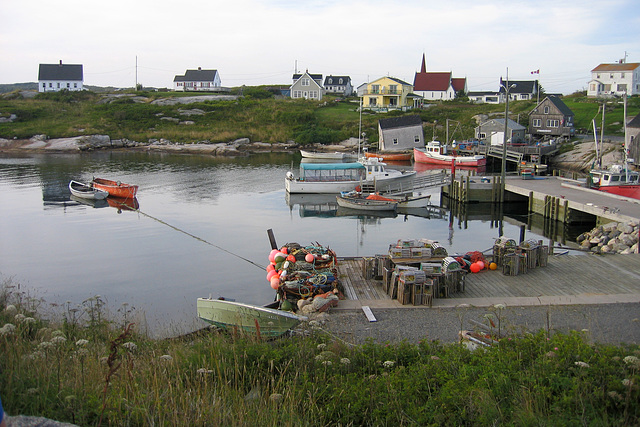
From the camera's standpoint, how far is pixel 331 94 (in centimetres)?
10900

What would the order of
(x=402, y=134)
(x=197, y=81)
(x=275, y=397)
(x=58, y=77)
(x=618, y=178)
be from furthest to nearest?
(x=197, y=81) < (x=58, y=77) < (x=402, y=134) < (x=618, y=178) < (x=275, y=397)

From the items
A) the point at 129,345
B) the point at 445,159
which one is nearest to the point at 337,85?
the point at 445,159

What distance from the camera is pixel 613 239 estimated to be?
21.9 meters

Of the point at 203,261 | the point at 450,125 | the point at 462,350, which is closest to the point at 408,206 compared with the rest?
the point at 203,261

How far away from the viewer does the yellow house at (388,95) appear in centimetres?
8856

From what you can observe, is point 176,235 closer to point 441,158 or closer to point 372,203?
point 372,203

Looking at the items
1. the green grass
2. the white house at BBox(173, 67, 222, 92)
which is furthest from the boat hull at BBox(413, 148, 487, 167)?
the white house at BBox(173, 67, 222, 92)

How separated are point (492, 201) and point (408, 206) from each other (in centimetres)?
552

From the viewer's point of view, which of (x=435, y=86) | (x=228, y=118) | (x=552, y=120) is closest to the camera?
(x=552, y=120)

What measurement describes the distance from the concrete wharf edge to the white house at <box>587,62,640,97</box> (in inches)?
3045

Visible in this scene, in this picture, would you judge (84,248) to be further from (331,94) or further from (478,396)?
(331,94)

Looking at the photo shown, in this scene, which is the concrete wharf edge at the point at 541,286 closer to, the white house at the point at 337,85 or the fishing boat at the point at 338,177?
the fishing boat at the point at 338,177

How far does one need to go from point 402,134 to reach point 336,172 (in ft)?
93.5

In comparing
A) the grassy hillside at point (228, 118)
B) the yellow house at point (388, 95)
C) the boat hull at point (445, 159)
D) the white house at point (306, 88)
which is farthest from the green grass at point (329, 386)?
the white house at point (306, 88)
